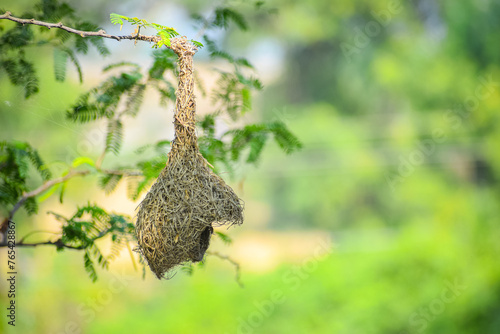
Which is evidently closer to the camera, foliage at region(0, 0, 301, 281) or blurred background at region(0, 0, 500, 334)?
foliage at region(0, 0, 301, 281)

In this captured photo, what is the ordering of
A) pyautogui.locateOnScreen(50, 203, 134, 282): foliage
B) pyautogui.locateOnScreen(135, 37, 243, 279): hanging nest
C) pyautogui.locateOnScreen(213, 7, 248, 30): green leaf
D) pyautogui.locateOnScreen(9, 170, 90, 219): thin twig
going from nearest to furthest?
1. pyautogui.locateOnScreen(135, 37, 243, 279): hanging nest
2. pyautogui.locateOnScreen(50, 203, 134, 282): foliage
3. pyautogui.locateOnScreen(9, 170, 90, 219): thin twig
4. pyautogui.locateOnScreen(213, 7, 248, 30): green leaf

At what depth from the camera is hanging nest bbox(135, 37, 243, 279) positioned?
5.49ft

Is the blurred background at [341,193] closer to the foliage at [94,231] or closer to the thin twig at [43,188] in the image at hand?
the thin twig at [43,188]

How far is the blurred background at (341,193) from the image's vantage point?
604 cm

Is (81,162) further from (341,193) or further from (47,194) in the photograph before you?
(341,193)

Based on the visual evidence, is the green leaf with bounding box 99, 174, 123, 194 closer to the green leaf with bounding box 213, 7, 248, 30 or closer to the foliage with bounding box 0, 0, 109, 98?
the foliage with bounding box 0, 0, 109, 98

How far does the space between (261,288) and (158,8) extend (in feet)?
15.9

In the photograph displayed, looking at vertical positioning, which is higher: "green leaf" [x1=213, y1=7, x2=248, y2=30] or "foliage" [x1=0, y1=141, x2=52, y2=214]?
"green leaf" [x1=213, y1=7, x2=248, y2=30]

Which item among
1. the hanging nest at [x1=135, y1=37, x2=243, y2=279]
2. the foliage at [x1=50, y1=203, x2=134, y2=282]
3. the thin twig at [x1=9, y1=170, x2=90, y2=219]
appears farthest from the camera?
the thin twig at [x1=9, y1=170, x2=90, y2=219]

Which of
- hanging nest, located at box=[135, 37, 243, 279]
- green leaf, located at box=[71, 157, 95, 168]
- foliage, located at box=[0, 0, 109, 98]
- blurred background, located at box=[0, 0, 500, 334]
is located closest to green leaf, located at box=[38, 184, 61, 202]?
green leaf, located at box=[71, 157, 95, 168]

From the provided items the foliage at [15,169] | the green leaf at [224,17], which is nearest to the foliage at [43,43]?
the foliage at [15,169]

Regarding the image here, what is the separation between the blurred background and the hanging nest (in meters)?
3.28

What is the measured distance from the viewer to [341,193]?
942cm

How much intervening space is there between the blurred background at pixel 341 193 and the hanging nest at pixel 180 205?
3.28 metres
